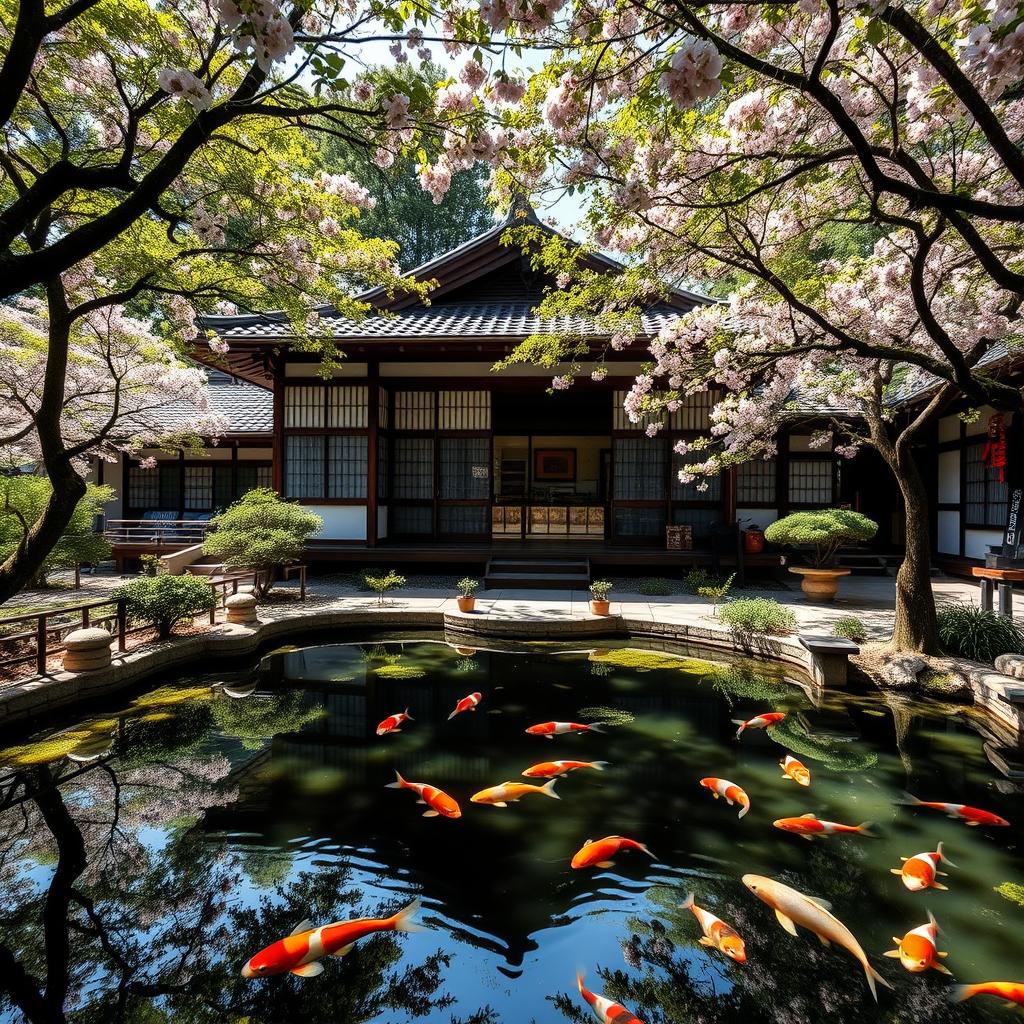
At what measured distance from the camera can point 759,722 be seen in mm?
4566

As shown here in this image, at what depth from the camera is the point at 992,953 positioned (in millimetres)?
2416

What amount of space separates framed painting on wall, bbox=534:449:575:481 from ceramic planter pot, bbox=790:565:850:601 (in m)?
8.03

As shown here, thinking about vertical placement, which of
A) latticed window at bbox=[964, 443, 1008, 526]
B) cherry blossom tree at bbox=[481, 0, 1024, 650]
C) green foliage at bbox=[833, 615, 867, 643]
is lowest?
green foliage at bbox=[833, 615, 867, 643]

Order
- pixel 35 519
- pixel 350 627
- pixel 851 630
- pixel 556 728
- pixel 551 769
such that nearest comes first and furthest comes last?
1. pixel 551 769
2. pixel 556 728
3. pixel 35 519
4. pixel 851 630
5. pixel 350 627

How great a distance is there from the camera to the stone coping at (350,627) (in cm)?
462

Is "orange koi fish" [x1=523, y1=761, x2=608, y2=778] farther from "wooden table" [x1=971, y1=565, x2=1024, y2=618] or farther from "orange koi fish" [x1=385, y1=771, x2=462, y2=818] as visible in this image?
"wooden table" [x1=971, y1=565, x2=1024, y2=618]

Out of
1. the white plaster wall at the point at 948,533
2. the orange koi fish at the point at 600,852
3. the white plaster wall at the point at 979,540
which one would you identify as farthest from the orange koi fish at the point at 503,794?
the white plaster wall at the point at 948,533

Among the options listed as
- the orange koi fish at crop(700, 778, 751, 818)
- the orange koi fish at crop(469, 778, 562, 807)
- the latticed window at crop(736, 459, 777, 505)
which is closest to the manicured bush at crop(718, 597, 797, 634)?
the orange koi fish at crop(700, 778, 751, 818)

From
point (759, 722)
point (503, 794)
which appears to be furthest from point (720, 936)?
point (759, 722)

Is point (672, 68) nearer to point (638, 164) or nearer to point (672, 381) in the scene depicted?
point (638, 164)

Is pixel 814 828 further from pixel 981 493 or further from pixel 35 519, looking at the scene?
pixel 981 493

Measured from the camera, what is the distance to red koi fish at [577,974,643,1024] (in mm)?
2041

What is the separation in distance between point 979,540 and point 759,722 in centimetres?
906

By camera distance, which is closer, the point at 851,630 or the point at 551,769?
the point at 551,769
